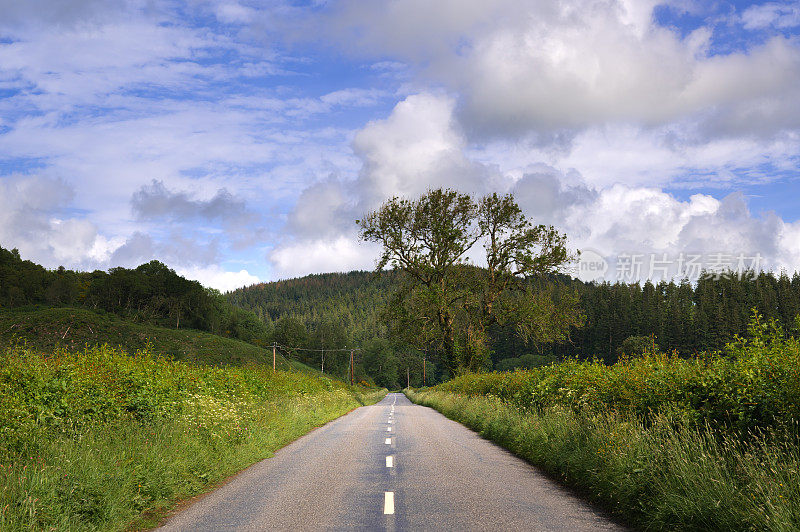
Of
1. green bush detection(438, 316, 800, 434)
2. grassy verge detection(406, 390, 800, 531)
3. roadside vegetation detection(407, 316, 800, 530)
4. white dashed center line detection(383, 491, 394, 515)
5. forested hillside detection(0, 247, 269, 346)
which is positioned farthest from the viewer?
forested hillside detection(0, 247, 269, 346)

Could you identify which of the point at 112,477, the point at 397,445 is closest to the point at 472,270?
the point at 397,445

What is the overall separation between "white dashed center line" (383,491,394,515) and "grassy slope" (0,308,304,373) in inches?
3262

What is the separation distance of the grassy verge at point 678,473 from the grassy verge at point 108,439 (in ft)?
21.9

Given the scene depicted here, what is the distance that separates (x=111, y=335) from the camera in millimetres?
90562

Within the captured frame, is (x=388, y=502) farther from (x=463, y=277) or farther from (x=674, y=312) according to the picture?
(x=674, y=312)

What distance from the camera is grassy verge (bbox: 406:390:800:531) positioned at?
17.8 feet

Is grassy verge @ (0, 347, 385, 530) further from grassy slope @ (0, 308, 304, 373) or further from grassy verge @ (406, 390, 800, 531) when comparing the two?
grassy slope @ (0, 308, 304, 373)

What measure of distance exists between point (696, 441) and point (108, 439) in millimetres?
9123

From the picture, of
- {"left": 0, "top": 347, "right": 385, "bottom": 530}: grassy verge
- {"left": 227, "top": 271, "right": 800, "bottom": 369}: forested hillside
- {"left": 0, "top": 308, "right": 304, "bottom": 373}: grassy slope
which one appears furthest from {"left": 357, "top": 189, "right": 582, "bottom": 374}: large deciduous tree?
{"left": 0, "top": 308, "right": 304, "bottom": 373}: grassy slope

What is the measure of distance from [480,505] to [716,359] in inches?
173

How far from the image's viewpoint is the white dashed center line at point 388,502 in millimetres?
7448

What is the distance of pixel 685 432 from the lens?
23.9 feet

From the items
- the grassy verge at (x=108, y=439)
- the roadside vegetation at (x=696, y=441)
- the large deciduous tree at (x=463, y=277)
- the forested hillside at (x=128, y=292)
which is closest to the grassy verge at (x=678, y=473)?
the roadside vegetation at (x=696, y=441)

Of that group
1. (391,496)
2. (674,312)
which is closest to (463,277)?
(391,496)
